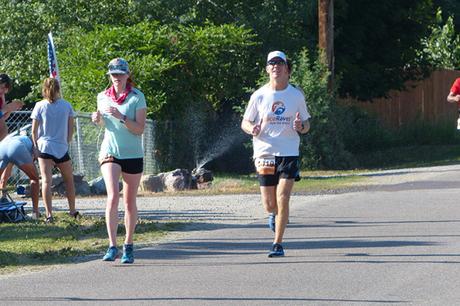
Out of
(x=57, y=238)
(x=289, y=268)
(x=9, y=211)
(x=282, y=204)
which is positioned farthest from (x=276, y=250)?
(x=9, y=211)

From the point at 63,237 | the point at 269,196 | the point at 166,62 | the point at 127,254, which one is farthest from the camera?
the point at 166,62

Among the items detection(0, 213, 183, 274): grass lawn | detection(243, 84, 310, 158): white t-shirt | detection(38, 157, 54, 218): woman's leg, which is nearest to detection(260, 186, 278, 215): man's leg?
detection(243, 84, 310, 158): white t-shirt

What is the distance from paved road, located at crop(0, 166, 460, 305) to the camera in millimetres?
8695

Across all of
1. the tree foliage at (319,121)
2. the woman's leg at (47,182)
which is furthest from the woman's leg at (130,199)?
the tree foliage at (319,121)

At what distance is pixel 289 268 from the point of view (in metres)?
10.1

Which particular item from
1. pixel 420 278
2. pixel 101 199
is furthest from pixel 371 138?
pixel 420 278

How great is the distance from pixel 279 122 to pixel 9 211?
4176 mm

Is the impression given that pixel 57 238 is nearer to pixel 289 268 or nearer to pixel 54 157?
pixel 54 157

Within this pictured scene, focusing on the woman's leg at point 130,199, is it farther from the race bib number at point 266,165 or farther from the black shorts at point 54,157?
the black shorts at point 54,157

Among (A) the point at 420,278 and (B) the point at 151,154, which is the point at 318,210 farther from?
(B) the point at 151,154

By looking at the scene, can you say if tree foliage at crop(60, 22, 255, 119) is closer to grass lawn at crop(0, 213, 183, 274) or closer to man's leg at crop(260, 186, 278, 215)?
grass lawn at crop(0, 213, 183, 274)

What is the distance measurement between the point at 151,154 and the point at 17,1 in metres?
7.71

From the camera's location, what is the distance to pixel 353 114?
Result: 94.2ft

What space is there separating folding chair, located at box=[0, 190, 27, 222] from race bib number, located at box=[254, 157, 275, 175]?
12.7 ft
